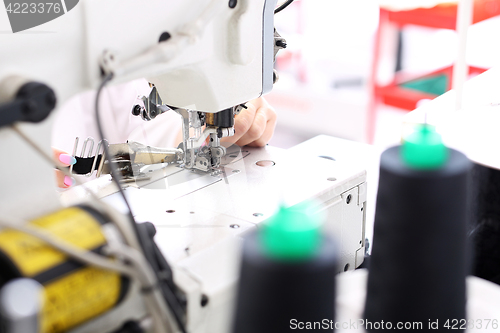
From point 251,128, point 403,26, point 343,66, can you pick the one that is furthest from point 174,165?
point 343,66

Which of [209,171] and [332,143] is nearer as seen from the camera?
[209,171]

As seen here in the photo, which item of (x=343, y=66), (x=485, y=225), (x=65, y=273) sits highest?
(x=65, y=273)

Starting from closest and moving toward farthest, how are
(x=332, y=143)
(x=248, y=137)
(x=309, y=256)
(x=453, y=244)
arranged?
(x=309, y=256)
(x=453, y=244)
(x=248, y=137)
(x=332, y=143)

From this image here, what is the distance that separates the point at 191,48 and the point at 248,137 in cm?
47

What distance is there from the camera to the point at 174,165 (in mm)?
1191

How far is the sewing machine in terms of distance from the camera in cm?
66

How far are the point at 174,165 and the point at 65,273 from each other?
646 millimetres

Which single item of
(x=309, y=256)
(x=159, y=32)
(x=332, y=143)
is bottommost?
(x=332, y=143)

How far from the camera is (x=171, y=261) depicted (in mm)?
820

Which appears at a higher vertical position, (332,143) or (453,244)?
(453,244)

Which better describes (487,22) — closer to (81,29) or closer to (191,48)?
(191,48)

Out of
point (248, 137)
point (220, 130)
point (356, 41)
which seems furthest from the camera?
point (356, 41)

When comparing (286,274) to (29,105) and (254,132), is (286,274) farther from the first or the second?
(254,132)

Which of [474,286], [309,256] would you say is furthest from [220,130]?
[309,256]
